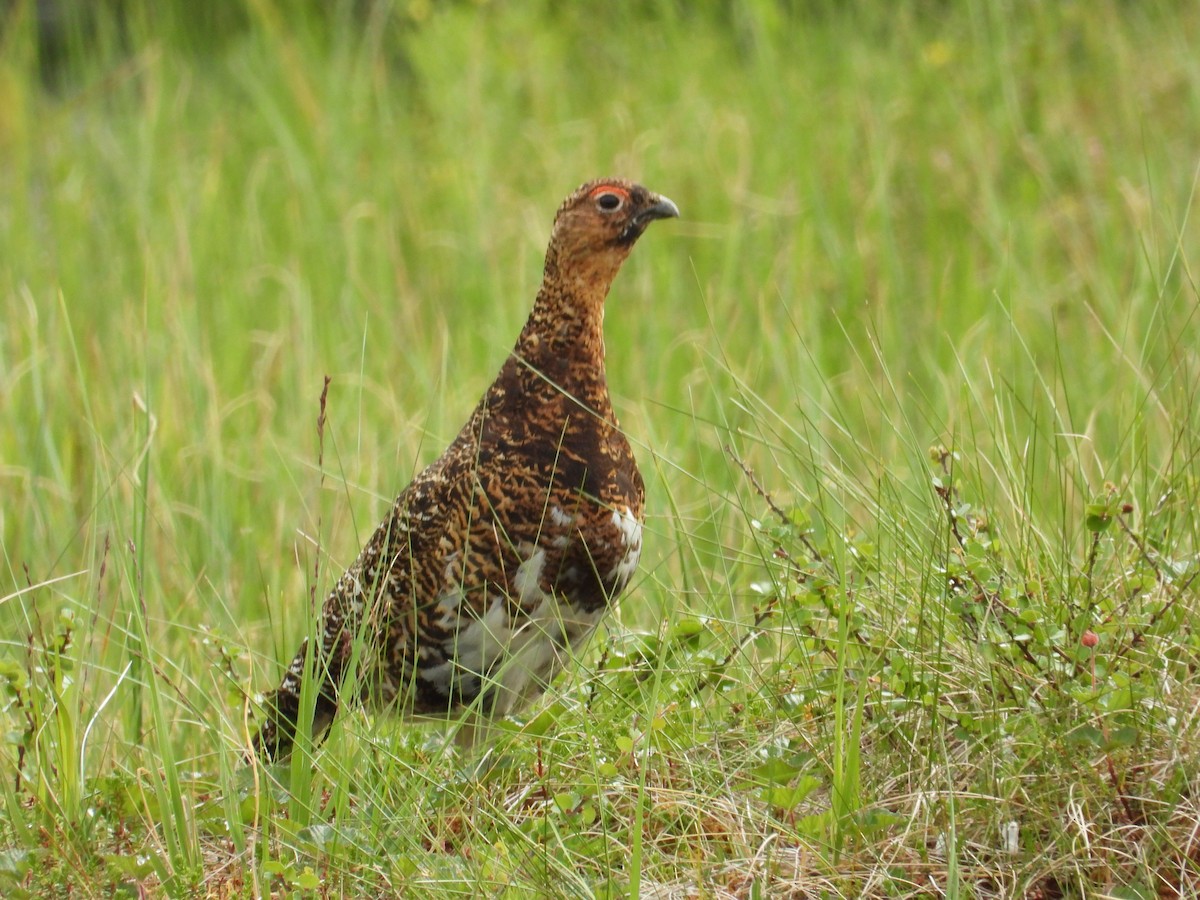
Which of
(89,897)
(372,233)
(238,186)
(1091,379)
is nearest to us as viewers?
(89,897)

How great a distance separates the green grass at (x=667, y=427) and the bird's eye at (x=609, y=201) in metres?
0.51

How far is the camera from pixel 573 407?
3.15 meters

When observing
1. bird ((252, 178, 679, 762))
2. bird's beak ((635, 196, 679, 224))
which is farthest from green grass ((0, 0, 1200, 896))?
bird's beak ((635, 196, 679, 224))

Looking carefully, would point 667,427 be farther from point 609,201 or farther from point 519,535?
point 519,535

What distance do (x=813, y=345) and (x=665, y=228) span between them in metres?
1.31

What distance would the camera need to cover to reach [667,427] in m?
5.06

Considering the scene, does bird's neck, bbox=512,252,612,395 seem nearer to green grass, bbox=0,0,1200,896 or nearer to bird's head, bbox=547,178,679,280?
bird's head, bbox=547,178,679,280

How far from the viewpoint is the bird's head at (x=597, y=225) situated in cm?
326

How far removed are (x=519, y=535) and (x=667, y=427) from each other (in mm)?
2065

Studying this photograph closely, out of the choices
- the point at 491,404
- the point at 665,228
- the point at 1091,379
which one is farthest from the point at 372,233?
the point at 491,404

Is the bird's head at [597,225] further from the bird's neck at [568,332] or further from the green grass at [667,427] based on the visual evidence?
the green grass at [667,427]

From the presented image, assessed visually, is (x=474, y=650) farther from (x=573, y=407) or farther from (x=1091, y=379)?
(x=1091, y=379)

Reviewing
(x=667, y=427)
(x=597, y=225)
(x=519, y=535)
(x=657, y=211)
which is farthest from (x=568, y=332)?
(x=667, y=427)

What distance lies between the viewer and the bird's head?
3.26m
